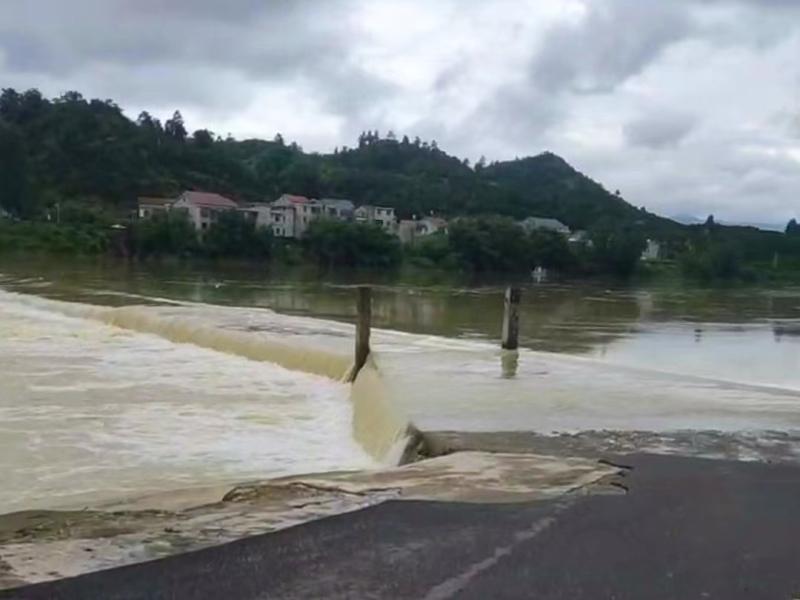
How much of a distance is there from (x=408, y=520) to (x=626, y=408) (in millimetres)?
5365

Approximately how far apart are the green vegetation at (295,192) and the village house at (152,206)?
1.33m

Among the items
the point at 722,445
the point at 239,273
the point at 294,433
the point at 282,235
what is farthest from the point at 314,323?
the point at 282,235

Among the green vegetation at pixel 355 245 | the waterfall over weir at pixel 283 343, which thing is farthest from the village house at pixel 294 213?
the waterfall over weir at pixel 283 343

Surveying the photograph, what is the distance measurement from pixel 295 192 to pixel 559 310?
230 feet

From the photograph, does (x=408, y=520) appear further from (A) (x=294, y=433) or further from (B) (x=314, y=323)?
(B) (x=314, y=323)

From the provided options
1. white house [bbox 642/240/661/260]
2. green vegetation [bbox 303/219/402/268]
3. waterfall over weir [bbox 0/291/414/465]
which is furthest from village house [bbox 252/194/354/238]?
waterfall over weir [bbox 0/291/414/465]

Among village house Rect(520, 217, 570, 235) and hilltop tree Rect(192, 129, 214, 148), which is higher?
hilltop tree Rect(192, 129, 214, 148)

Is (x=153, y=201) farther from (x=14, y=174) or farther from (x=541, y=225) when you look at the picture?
(x=541, y=225)

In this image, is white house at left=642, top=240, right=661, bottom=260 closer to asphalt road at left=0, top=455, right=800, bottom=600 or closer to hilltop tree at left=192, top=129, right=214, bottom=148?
hilltop tree at left=192, top=129, right=214, bottom=148

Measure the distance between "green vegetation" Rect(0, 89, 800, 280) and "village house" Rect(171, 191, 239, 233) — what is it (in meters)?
4.46

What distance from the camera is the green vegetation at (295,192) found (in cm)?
7081

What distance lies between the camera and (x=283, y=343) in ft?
56.0

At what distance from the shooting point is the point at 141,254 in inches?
2746

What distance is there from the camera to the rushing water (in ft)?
30.4
